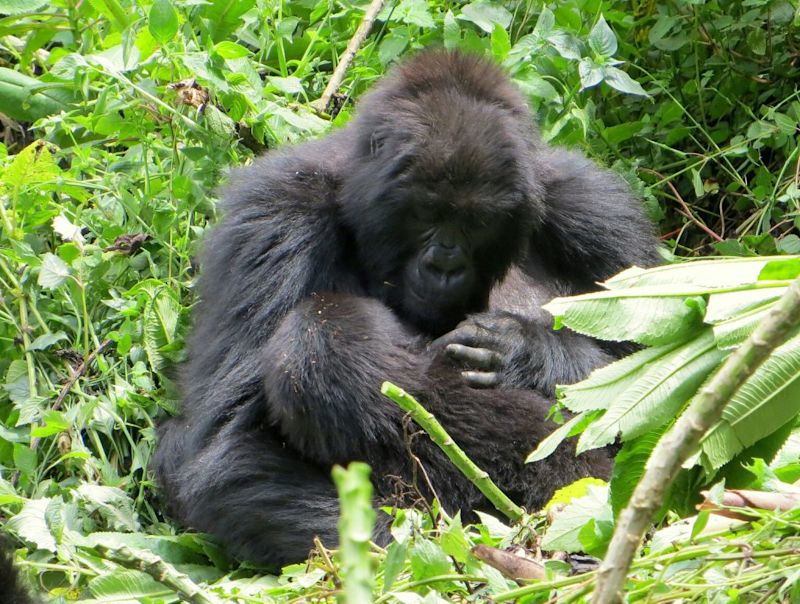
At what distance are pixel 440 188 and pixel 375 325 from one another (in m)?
0.44

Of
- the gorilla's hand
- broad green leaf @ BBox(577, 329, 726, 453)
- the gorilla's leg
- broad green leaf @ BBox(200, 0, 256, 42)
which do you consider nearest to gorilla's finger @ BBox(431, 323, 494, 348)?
the gorilla's hand

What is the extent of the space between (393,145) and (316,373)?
2.34ft

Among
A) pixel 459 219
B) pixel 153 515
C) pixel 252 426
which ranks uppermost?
pixel 459 219

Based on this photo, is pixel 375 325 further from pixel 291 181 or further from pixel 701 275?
pixel 701 275

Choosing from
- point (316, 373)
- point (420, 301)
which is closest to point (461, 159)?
point (420, 301)

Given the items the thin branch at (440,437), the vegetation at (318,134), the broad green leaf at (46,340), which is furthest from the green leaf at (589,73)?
the thin branch at (440,437)

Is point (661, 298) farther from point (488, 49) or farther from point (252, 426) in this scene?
point (488, 49)

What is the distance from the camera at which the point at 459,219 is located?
11.8 ft

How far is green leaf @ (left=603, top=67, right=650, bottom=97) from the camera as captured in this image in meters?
4.68

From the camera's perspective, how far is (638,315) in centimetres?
213

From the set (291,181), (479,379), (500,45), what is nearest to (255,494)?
(479,379)

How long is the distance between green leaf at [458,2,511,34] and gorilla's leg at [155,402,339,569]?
2.02 metres

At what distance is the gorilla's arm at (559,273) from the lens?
3.73 m

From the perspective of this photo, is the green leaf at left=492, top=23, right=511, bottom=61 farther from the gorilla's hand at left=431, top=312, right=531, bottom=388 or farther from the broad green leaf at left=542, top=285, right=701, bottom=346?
the broad green leaf at left=542, top=285, right=701, bottom=346
